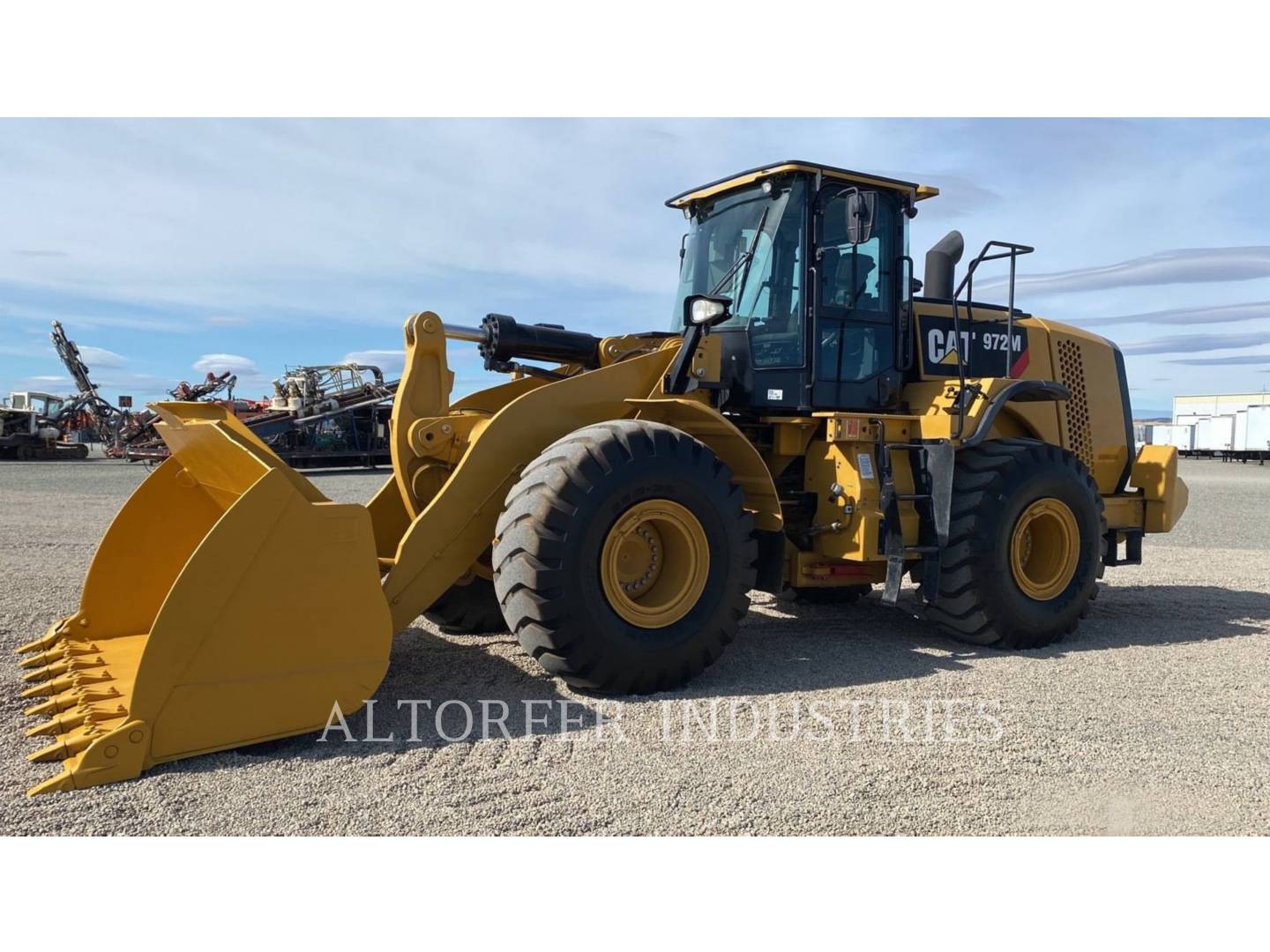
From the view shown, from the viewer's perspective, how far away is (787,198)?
20.0ft

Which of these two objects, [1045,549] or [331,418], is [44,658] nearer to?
[1045,549]

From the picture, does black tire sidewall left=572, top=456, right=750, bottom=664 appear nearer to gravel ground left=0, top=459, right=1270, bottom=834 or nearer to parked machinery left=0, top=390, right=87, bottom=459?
gravel ground left=0, top=459, right=1270, bottom=834

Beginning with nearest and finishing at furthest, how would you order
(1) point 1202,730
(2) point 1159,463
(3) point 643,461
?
(1) point 1202,730, (3) point 643,461, (2) point 1159,463

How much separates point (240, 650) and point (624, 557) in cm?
204

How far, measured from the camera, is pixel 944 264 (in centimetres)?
728

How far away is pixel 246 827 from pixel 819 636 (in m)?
4.20

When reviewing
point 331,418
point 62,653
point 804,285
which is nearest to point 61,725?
point 62,653

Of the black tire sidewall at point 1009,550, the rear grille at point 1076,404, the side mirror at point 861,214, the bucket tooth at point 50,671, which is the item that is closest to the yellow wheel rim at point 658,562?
the side mirror at point 861,214

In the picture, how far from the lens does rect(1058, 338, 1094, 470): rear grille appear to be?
762 cm

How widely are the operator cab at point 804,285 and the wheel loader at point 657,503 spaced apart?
0.02m

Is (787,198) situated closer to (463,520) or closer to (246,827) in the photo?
(463,520)

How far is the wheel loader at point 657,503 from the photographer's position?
4102 mm

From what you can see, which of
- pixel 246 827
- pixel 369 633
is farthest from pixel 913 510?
Answer: pixel 246 827

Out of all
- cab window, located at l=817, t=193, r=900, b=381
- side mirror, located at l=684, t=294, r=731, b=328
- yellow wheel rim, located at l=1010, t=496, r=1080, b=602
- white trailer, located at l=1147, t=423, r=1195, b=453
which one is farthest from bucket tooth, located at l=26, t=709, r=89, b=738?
white trailer, located at l=1147, t=423, r=1195, b=453
